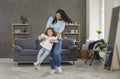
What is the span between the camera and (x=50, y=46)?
21.2 ft

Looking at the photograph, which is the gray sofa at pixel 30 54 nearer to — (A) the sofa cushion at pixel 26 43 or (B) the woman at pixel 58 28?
(A) the sofa cushion at pixel 26 43

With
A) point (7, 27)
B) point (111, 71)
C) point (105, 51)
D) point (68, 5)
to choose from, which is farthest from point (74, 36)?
point (111, 71)

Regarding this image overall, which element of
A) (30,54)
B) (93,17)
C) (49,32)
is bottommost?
(30,54)

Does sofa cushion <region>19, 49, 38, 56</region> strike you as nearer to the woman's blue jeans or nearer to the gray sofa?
the gray sofa

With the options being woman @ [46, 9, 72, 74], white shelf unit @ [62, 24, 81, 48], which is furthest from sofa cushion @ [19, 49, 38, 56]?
white shelf unit @ [62, 24, 81, 48]

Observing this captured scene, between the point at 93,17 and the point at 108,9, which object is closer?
the point at 108,9

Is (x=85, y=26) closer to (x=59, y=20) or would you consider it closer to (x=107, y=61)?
(x=107, y=61)

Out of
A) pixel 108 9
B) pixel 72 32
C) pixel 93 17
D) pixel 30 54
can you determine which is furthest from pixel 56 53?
pixel 93 17

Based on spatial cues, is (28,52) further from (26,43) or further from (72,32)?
(72,32)

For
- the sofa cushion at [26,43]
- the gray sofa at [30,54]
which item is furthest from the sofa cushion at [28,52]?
the sofa cushion at [26,43]

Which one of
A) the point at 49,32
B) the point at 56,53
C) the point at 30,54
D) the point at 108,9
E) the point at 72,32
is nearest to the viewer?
the point at 56,53

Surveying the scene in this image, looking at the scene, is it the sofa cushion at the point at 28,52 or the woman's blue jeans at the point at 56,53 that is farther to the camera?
the sofa cushion at the point at 28,52

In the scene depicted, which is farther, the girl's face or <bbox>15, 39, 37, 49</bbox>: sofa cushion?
<bbox>15, 39, 37, 49</bbox>: sofa cushion

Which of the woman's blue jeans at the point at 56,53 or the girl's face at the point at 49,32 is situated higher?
the girl's face at the point at 49,32
